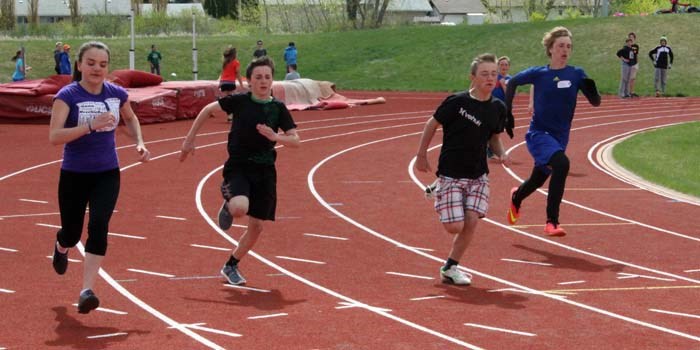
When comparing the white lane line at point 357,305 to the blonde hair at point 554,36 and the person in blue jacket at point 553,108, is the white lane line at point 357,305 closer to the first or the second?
the person in blue jacket at point 553,108

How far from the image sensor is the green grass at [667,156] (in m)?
15.3

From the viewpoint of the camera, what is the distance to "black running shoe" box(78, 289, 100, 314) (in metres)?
7.16

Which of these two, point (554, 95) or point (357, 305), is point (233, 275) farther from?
point (554, 95)

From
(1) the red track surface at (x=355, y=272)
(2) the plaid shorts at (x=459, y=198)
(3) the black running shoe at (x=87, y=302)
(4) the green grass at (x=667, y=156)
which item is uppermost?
(2) the plaid shorts at (x=459, y=198)

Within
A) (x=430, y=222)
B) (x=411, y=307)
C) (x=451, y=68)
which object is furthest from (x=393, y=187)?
(x=451, y=68)

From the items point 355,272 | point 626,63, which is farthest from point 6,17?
point 355,272

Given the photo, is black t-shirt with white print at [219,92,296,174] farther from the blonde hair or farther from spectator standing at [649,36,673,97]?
spectator standing at [649,36,673,97]

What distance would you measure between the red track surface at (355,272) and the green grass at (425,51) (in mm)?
26441

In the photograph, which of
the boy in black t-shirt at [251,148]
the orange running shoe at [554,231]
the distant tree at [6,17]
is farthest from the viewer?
the distant tree at [6,17]

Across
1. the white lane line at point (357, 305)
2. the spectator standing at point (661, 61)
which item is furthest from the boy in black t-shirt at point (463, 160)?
the spectator standing at point (661, 61)

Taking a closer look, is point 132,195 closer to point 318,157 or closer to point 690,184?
point 318,157

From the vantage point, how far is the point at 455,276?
855 cm

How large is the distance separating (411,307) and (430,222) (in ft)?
13.8

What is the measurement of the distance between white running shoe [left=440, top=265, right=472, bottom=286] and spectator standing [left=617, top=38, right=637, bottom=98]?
84.7 feet
